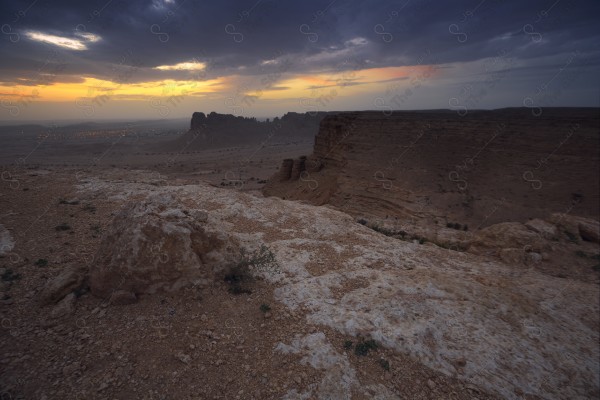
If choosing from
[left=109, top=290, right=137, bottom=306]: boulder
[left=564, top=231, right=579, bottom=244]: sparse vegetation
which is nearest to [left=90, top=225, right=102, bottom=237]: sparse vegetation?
[left=109, top=290, right=137, bottom=306]: boulder

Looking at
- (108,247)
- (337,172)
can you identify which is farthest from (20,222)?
(337,172)

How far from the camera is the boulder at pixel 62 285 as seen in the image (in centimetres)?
564

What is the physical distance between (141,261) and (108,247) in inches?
36.0

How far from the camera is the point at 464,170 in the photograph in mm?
19016

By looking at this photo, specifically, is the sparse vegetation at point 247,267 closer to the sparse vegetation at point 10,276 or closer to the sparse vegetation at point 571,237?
the sparse vegetation at point 10,276

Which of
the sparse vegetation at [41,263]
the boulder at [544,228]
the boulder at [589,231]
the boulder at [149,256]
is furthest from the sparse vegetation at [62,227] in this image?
the boulder at [589,231]

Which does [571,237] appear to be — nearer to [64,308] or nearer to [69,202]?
[64,308]

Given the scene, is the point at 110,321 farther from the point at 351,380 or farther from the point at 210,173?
the point at 210,173

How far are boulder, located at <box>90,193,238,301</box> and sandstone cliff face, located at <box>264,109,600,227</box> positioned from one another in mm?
12531

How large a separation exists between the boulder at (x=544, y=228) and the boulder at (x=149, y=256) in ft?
41.7

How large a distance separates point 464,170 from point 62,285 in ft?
68.0

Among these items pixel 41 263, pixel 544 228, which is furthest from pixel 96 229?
pixel 544 228

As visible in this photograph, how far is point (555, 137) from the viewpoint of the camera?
57.3 feet

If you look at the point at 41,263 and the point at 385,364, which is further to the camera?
the point at 41,263
